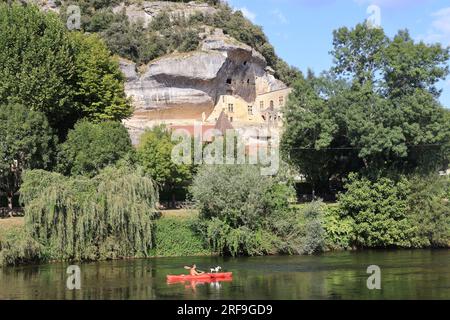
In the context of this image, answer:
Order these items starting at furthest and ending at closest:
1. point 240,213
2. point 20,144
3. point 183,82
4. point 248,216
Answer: point 183,82, point 20,144, point 248,216, point 240,213

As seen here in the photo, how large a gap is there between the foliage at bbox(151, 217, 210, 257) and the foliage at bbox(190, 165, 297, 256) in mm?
831

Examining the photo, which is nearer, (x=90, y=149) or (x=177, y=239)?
(x=177, y=239)

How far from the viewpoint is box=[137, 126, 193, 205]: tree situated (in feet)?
154

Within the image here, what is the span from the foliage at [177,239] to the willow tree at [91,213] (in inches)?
57.8

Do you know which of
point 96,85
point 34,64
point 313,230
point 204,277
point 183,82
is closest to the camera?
point 204,277

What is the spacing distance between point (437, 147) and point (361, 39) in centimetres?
942

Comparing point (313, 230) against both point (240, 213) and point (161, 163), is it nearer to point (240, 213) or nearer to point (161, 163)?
point (240, 213)

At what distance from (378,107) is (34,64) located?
24201 mm

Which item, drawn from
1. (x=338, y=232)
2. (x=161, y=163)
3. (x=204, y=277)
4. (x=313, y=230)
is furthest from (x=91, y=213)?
(x=338, y=232)

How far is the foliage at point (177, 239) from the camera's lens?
130ft

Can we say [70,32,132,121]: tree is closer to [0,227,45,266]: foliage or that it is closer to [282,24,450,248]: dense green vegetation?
[282,24,450,248]: dense green vegetation

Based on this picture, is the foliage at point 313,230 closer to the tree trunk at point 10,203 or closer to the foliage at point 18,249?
the foliage at point 18,249

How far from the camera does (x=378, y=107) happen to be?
43781 mm

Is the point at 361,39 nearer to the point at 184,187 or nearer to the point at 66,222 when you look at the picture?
the point at 184,187
